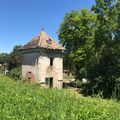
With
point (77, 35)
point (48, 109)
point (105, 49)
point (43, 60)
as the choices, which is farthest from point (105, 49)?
point (48, 109)

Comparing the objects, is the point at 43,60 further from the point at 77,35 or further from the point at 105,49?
the point at 77,35

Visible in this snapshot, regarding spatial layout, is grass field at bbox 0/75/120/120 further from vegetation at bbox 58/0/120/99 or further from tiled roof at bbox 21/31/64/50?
tiled roof at bbox 21/31/64/50

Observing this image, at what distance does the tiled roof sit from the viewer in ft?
132

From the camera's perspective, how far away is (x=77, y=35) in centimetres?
4906

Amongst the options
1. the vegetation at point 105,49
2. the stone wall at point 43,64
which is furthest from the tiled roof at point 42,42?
the vegetation at point 105,49

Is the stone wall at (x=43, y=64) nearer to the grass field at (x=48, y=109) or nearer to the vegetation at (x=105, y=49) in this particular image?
the vegetation at (x=105, y=49)

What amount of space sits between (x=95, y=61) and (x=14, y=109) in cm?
3208

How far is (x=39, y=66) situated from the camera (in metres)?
40.1

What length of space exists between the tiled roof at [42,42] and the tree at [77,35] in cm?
688

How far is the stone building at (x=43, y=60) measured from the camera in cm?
4006

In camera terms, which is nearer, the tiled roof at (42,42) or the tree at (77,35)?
the tiled roof at (42,42)

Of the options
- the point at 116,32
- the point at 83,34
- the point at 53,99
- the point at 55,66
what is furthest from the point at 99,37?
the point at 53,99

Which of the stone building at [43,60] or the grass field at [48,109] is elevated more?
the stone building at [43,60]

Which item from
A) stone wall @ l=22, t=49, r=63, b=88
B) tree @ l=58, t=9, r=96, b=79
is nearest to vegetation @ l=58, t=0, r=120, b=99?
stone wall @ l=22, t=49, r=63, b=88
